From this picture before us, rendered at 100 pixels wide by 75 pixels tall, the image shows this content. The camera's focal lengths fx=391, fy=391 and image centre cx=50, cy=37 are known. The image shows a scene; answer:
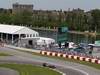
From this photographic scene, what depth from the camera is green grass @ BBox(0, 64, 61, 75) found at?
52031 mm

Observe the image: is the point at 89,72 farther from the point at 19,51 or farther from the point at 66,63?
the point at 19,51

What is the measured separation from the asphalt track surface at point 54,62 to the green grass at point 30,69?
2.32 m

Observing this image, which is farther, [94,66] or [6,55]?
[6,55]

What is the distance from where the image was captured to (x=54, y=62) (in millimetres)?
63969

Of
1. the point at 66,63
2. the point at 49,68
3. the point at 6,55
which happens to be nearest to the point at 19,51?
the point at 6,55

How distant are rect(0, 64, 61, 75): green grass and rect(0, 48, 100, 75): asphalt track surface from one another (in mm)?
2322

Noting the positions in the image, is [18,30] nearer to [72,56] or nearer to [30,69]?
[72,56]

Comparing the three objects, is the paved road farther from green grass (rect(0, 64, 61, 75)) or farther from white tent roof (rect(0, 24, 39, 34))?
white tent roof (rect(0, 24, 39, 34))

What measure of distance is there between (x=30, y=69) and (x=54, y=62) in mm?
9065

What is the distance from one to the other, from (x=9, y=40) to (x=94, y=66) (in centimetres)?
4007

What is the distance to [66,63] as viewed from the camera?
2477 inches

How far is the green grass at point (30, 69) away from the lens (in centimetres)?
5203

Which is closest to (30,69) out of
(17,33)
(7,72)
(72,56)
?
(7,72)

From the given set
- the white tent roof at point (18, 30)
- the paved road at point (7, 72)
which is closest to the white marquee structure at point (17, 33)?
the white tent roof at point (18, 30)
